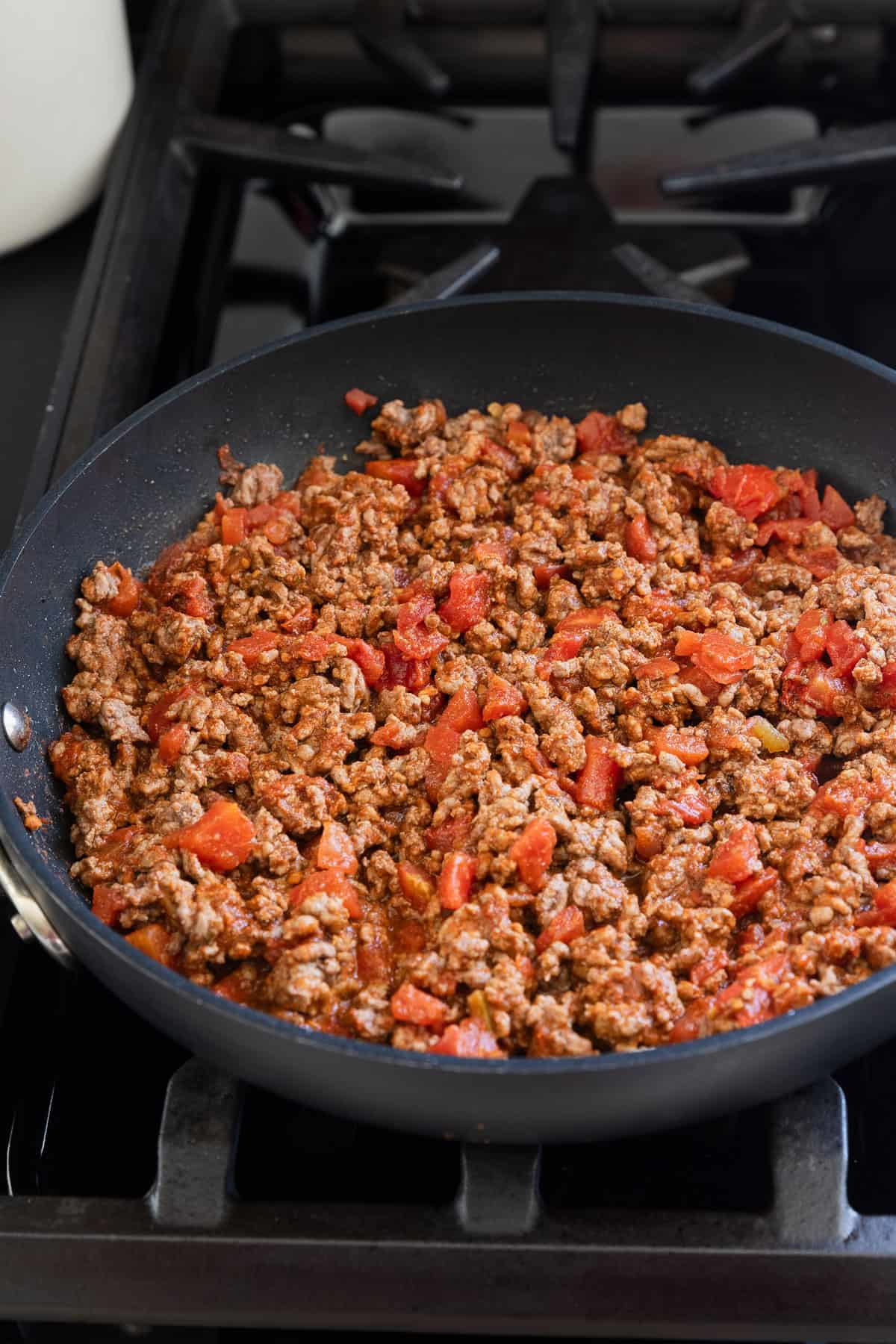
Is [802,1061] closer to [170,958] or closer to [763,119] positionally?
[170,958]

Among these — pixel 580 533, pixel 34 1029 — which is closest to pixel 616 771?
pixel 580 533

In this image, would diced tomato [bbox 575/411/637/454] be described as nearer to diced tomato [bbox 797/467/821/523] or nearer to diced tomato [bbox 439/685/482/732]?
diced tomato [bbox 797/467/821/523]

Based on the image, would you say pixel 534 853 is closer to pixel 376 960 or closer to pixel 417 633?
pixel 376 960

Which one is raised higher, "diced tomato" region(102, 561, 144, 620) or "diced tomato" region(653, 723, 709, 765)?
"diced tomato" region(653, 723, 709, 765)

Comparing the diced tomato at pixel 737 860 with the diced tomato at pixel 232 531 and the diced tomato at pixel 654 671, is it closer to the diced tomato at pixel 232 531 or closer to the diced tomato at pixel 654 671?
the diced tomato at pixel 654 671

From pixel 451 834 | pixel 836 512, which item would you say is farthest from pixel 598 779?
pixel 836 512

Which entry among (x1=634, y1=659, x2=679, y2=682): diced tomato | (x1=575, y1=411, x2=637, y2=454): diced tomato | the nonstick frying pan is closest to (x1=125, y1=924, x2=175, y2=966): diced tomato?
the nonstick frying pan

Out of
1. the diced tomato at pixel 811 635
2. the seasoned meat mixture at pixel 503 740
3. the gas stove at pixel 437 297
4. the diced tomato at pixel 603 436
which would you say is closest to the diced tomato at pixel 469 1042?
the seasoned meat mixture at pixel 503 740
